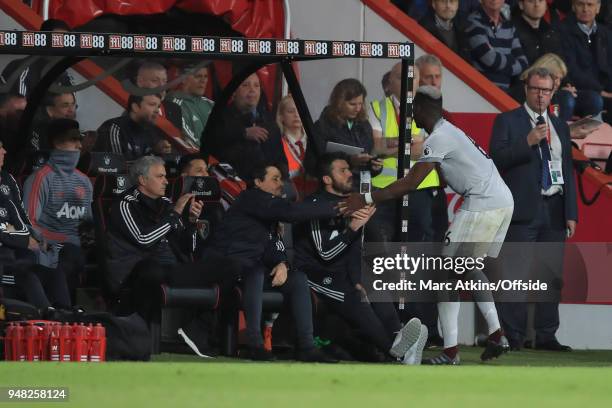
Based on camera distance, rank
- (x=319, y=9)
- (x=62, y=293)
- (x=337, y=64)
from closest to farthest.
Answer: (x=62, y=293)
(x=337, y=64)
(x=319, y=9)

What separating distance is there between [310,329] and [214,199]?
1.58 metres

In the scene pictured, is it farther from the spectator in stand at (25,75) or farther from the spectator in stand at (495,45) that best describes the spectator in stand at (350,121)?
the spectator in stand at (495,45)

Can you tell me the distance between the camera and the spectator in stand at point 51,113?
1252 centimetres

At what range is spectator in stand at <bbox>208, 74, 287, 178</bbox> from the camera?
42.6ft

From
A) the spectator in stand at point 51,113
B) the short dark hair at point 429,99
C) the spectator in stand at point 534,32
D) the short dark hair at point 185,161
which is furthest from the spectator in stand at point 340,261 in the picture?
the spectator in stand at point 534,32

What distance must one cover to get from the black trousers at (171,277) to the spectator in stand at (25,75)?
214 cm

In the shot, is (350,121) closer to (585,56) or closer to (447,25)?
(447,25)

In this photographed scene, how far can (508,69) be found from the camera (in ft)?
49.7

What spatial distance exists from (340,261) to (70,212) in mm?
2039

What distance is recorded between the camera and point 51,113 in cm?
1263

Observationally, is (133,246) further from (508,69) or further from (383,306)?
(508,69)

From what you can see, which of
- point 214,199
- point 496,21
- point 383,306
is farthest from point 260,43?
point 496,21

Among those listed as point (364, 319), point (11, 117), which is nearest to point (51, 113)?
point (11, 117)

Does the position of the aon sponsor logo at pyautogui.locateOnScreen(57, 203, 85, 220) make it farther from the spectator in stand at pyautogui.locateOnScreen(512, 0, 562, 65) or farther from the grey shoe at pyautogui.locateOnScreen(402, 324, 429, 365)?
the spectator in stand at pyautogui.locateOnScreen(512, 0, 562, 65)
